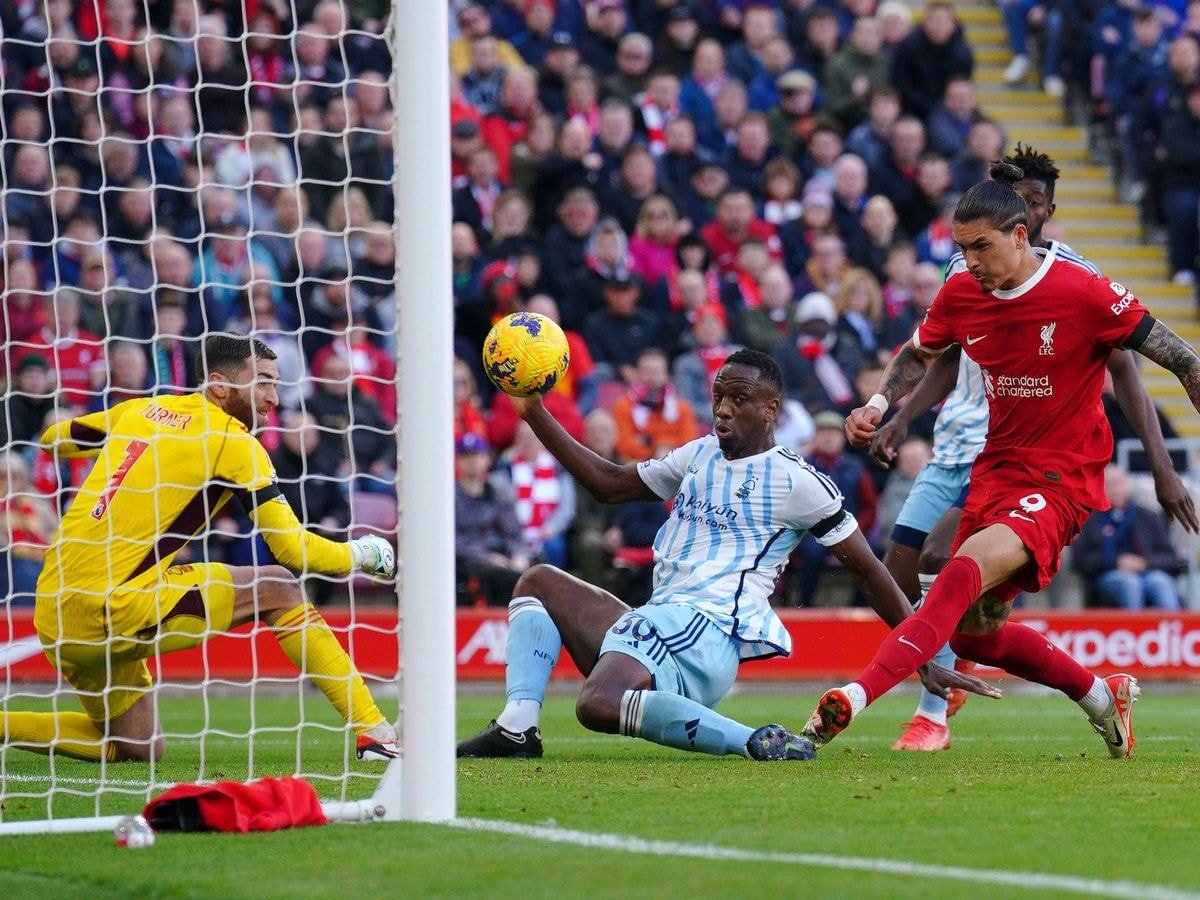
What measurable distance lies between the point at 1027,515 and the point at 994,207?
1147 millimetres

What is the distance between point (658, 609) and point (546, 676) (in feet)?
1.86

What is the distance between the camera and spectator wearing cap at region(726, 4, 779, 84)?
17.8 metres

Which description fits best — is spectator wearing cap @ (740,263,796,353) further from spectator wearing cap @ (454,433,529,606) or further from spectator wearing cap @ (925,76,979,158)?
spectator wearing cap @ (925,76,979,158)

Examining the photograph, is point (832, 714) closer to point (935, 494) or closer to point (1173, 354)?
point (1173, 354)

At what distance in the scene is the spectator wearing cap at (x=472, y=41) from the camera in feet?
54.5

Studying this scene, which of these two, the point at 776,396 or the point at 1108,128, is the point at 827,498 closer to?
the point at 776,396

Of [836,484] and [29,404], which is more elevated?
[29,404]

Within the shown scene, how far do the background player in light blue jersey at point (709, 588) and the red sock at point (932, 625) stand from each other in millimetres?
680

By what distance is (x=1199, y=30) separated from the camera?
18281mm

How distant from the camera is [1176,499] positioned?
264 inches

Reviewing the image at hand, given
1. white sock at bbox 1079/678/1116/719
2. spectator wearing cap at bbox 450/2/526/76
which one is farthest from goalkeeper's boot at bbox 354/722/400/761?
spectator wearing cap at bbox 450/2/526/76

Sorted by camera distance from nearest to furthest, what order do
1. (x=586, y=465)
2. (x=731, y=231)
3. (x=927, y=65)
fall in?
1. (x=586, y=465)
2. (x=731, y=231)
3. (x=927, y=65)

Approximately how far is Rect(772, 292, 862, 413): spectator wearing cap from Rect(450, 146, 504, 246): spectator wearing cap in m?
2.75

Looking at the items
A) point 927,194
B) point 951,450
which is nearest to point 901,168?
point 927,194
